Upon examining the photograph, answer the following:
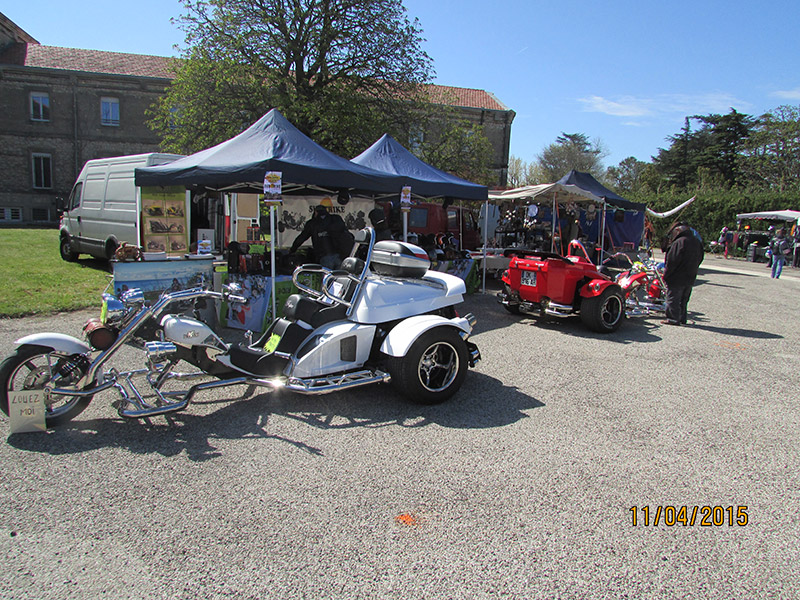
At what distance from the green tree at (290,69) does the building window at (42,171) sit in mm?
18077

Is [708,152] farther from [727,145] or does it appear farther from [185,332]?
[185,332]

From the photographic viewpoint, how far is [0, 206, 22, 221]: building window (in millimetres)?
30859

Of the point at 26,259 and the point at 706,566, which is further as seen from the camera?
the point at 26,259

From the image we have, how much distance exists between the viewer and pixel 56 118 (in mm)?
31312

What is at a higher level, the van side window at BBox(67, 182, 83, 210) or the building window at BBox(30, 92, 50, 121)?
the building window at BBox(30, 92, 50, 121)

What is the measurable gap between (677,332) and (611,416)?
14.5ft

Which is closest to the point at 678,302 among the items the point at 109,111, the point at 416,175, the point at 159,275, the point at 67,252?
the point at 416,175

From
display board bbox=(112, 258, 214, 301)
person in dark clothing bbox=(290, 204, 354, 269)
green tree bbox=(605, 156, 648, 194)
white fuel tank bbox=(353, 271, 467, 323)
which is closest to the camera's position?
white fuel tank bbox=(353, 271, 467, 323)

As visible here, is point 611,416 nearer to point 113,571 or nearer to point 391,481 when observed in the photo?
point 391,481

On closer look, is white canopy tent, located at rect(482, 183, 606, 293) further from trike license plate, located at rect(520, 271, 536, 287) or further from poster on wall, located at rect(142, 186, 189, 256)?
poster on wall, located at rect(142, 186, 189, 256)

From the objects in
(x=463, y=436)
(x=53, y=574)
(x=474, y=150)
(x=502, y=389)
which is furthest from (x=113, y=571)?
(x=474, y=150)

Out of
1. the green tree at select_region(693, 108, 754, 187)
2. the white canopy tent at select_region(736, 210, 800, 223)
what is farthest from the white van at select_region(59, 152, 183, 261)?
the green tree at select_region(693, 108, 754, 187)

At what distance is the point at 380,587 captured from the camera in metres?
2.32
